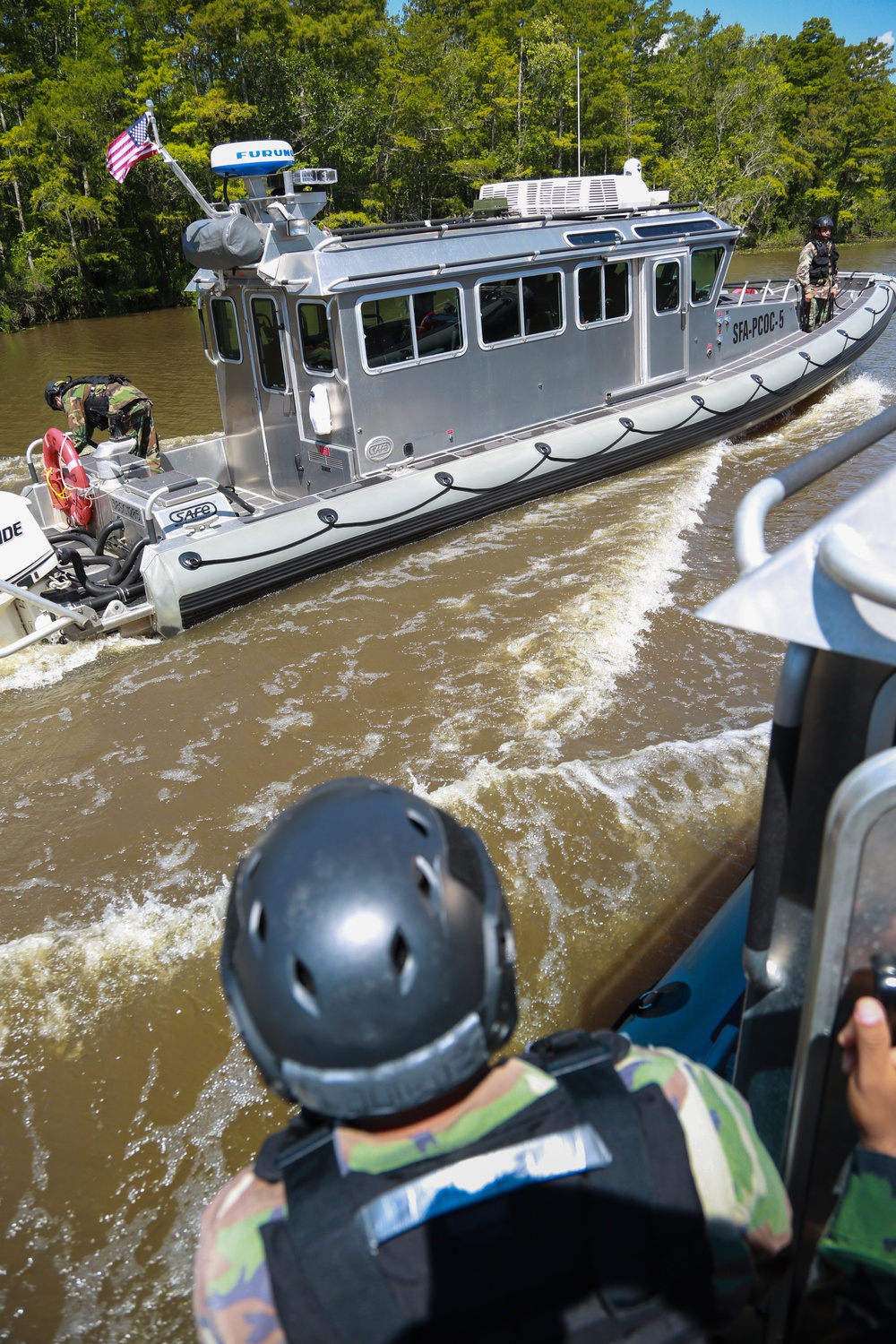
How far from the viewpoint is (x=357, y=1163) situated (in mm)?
1001

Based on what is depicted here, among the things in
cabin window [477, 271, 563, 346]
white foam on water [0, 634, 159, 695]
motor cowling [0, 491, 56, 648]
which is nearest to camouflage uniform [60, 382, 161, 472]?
motor cowling [0, 491, 56, 648]

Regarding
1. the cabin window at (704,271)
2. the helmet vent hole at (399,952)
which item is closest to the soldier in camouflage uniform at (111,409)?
the cabin window at (704,271)

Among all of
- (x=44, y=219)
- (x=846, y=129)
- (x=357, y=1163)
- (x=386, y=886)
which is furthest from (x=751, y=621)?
(x=846, y=129)

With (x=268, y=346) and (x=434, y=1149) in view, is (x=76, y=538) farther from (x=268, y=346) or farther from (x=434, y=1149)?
(x=434, y=1149)

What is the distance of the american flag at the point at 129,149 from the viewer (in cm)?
691

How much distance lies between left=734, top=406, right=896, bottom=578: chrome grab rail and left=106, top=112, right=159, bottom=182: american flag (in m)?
6.92

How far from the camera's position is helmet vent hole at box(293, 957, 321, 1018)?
3.38 ft

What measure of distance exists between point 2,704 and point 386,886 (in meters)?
5.68

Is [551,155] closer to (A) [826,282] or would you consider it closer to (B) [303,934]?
(A) [826,282]

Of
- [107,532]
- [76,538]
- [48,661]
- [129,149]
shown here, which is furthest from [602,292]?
[48,661]

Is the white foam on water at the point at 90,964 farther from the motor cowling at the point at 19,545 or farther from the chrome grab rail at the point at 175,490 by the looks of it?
the chrome grab rail at the point at 175,490

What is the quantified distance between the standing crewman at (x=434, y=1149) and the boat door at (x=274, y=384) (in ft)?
→ 23.0

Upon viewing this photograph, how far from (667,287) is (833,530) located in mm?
9440

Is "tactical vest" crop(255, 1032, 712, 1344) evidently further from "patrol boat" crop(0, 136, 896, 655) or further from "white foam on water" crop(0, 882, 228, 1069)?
"patrol boat" crop(0, 136, 896, 655)
